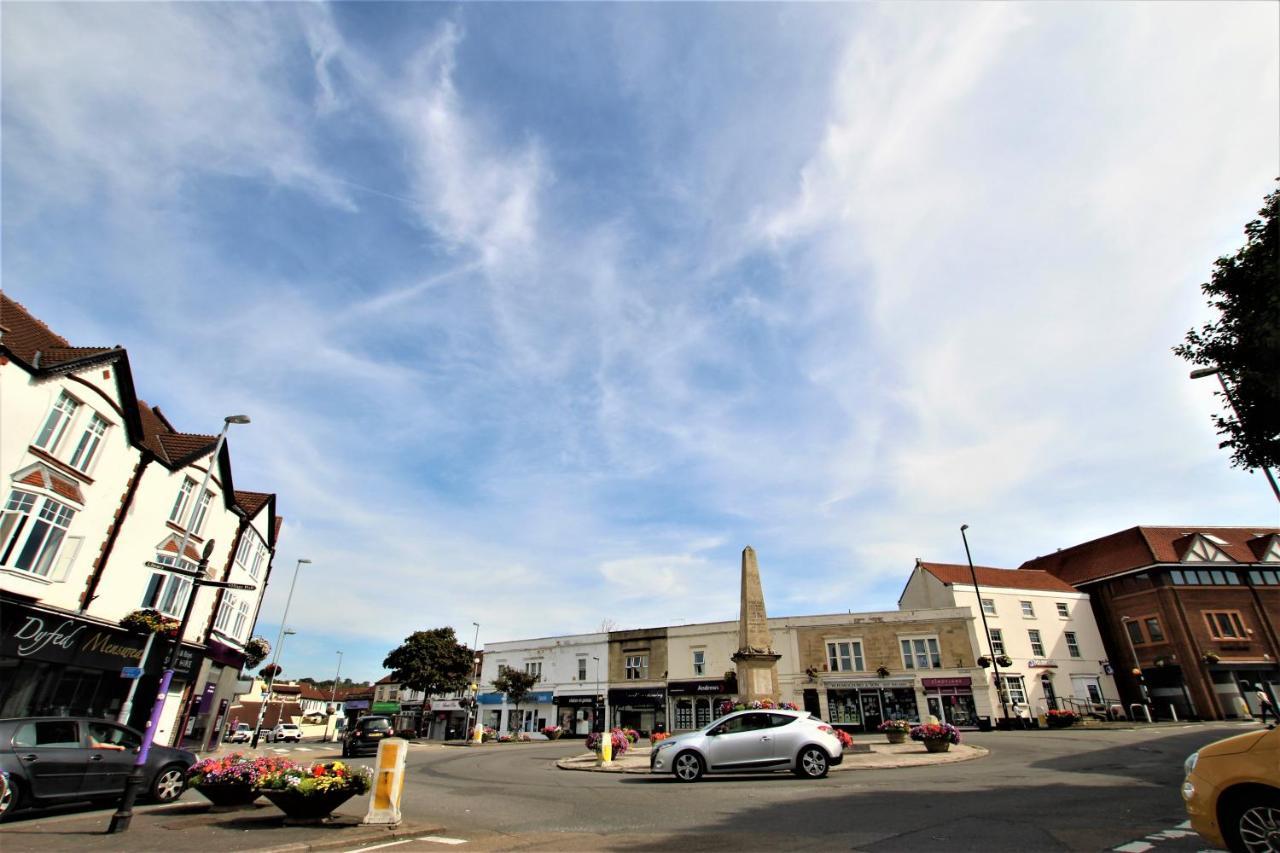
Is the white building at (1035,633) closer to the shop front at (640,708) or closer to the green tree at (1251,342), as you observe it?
the shop front at (640,708)

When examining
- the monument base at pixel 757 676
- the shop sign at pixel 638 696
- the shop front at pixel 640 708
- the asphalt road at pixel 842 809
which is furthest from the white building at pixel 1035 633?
the asphalt road at pixel 842 809

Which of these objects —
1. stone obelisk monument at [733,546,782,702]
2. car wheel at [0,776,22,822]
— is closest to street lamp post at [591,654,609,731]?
stone obelisk monument at [733,546,782,702]

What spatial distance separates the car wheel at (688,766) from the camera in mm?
14148

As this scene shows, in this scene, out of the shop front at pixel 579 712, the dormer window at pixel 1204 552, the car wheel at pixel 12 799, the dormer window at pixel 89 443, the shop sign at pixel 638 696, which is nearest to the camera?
the car wheel at pixel 12 799

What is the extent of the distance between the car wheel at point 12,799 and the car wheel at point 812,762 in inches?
533

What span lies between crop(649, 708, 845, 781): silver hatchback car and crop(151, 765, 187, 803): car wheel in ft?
31.6

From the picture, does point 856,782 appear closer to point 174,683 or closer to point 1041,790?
point 1041,790

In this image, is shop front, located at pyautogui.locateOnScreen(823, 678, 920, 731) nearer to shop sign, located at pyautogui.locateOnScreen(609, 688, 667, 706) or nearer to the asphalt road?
shop sign, located at pyautogui.locateOnScreen(609, 688, 667, 706)

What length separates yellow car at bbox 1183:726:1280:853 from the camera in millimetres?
5543

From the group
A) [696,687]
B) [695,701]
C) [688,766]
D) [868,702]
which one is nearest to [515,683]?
[695,701]

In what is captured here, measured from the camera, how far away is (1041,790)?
35.8 feet

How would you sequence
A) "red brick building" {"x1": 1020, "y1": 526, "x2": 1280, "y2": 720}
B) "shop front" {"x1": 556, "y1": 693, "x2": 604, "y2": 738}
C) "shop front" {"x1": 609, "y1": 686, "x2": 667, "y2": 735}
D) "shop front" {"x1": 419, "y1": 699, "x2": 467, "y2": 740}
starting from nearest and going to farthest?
"red brick building" {"x1": 1020, "y1": 526, "x2": 1280, "y2": 720} < "shop front" {"x1": 609, "y1": 686, "x2": 667, "y2": 735} < "shop front" {"x1": 556, "y1": 693, "x2": 604, "y2": 738} < "shop front" {"x1": 419, "y1": 699, "x2": 467, "y2": 740}

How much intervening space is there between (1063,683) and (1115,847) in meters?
43.3

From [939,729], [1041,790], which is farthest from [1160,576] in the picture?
[1041,790]
